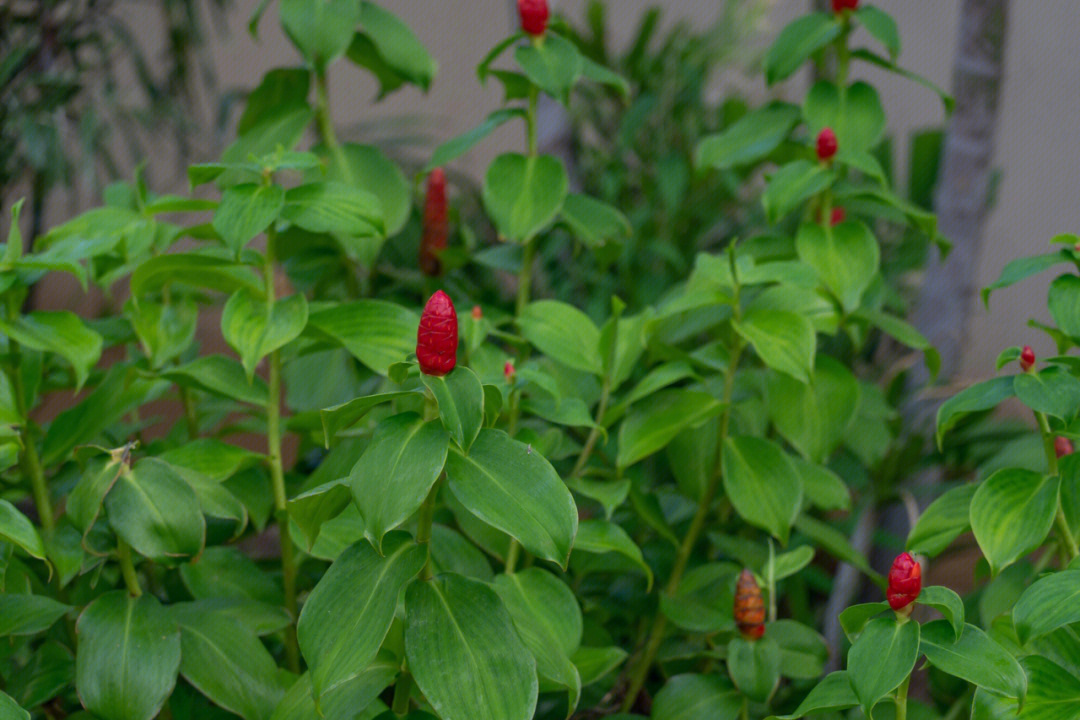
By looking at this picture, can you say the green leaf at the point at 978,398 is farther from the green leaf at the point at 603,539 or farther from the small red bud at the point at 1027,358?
the green leaf at the point at 603,539

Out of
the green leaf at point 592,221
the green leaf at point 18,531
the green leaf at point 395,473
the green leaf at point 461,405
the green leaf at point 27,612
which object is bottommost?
the green leaf at point 27,612

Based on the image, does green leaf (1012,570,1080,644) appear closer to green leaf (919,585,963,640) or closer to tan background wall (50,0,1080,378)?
green leaf (919,585,963,640)

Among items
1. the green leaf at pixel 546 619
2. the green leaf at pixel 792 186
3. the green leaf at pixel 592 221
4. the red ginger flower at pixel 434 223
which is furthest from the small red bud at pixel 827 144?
the green leaf at pixel 546 619

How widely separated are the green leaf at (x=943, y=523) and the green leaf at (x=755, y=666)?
0.15m

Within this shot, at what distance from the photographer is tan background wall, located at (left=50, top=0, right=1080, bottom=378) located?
2.13 m

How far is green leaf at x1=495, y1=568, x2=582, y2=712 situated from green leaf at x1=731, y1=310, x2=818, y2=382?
269mm

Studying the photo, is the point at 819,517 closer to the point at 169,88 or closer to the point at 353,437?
the point at 353,437

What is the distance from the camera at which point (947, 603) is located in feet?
2.13

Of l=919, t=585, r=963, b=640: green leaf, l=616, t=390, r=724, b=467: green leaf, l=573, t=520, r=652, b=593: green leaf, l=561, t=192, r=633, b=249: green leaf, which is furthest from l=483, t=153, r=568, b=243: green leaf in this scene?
l=919, t=585, r=963, b=640: green leaf

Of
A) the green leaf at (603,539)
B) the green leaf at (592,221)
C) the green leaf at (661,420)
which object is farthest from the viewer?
the green leaf at (592,221)

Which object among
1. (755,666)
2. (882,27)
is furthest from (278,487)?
(882,27)

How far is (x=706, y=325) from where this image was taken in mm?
1007

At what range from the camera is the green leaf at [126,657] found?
2.34 feet

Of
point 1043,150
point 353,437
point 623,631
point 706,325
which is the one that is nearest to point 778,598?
point 623,631
